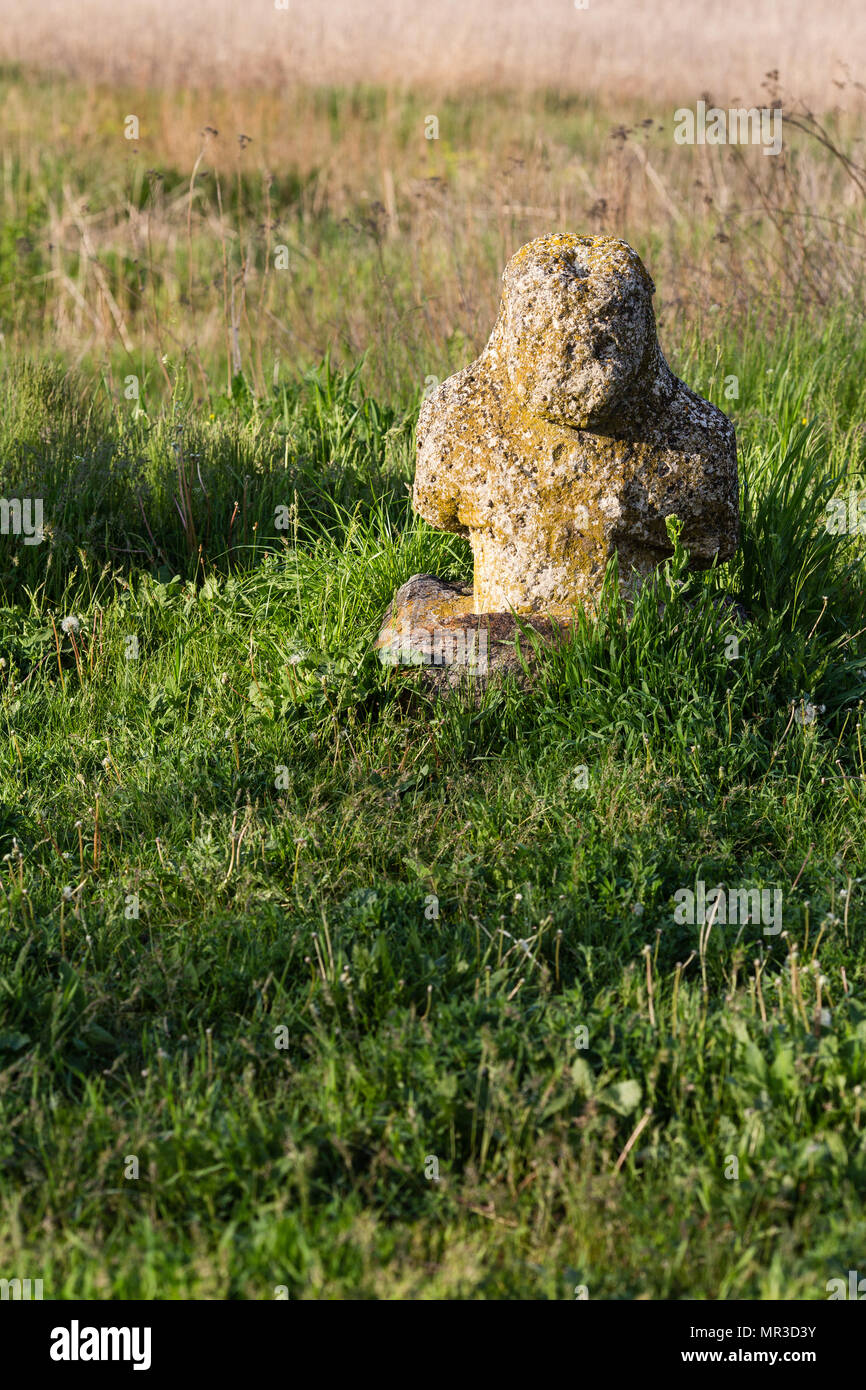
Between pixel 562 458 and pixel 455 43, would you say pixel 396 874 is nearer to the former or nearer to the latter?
pixel 562 458

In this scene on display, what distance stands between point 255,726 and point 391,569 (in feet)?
3.09

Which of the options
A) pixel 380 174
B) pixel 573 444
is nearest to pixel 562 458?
pixel 573 444

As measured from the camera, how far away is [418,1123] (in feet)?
8.39

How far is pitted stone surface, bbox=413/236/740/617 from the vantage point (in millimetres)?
3787

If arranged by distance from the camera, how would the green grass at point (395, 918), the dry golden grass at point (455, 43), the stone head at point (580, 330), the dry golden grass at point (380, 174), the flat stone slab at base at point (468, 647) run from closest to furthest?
the green grass at point (395, 918) → the stone head at point (580, 330) → the flat stone slab at base at point (468, 647) → the dry golden grass at point (380, 174) → the dry golden grass at point (455, 43)

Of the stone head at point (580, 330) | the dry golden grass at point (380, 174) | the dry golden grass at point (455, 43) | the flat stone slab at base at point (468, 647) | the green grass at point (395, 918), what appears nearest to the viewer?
the green grass at point (395, 918)

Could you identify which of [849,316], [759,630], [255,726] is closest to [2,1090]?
[255,726]

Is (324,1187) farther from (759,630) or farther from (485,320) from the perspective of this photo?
(485,320)

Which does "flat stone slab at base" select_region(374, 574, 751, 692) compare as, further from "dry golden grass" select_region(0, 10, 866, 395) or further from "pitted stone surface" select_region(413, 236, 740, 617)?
"dry golden grass" select_region(0, 10, 866, 395)

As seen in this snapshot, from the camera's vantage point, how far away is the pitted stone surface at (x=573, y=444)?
3.79 m

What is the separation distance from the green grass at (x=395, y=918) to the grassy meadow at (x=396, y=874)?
0.05ft

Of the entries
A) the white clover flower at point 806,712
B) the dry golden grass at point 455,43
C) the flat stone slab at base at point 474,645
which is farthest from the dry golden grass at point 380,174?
the white clover flower at point 806,712

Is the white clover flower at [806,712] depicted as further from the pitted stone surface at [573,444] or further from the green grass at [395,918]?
the pitted stone surface at [573,444]

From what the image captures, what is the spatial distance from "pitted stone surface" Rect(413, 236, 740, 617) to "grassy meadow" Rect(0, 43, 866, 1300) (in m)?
0.22
